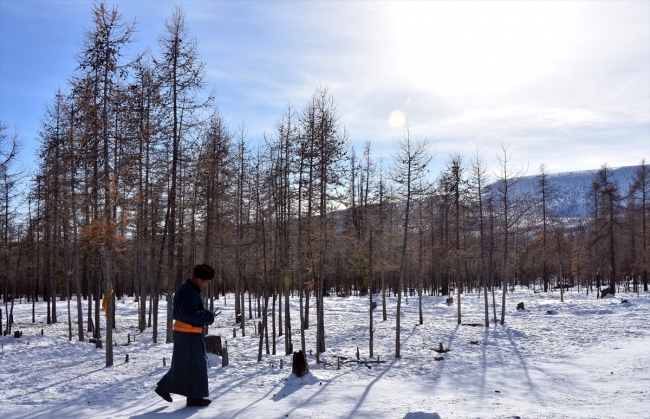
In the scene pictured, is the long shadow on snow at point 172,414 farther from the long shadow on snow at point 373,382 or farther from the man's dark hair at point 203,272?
the long shadow on snow at point 373,382

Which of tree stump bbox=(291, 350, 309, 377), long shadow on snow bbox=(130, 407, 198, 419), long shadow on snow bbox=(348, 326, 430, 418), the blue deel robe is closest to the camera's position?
long shadow on snow bbox=(130, 407, 198, 419)

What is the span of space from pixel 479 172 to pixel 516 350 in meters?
10.6

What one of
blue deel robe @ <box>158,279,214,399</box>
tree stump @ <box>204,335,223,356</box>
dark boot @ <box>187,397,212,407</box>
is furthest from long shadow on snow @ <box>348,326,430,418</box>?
tree stump @ <box>204,335,223,356</box>

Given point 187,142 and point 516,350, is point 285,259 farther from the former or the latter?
point 516,350

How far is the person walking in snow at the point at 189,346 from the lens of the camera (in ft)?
22.1

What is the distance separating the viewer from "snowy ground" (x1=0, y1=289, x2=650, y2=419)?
7734 millimetres

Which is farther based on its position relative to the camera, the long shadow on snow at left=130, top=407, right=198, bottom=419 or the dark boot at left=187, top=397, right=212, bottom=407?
the dark boot at left=187, top=397, right=212, bottom=407

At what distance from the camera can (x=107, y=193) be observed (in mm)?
13398

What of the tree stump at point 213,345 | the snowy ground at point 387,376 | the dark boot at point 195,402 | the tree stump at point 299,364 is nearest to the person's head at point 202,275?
the dark boot at point 195,402

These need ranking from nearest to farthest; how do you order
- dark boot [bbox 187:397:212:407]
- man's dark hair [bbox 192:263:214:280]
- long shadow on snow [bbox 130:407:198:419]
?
long shadow on snow [bbox 130:407:198:419], man's dark hair [bbox 192:263:214:280], dark boot [bbox 187:397:212:407]

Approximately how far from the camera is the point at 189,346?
6.83 metres

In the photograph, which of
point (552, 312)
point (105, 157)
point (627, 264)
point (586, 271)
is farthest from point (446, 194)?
point (627, 264)

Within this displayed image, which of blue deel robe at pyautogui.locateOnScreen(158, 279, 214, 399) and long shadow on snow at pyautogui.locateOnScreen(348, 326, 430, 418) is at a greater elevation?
blue deel robe at pyautogui.locateOnScreen(158, 279, 214, 399)

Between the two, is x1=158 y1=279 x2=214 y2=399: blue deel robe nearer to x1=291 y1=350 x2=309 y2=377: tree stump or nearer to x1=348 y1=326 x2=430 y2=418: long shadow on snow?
x1=348 y1=326 x2=430 y2=418: long shadow on snow
